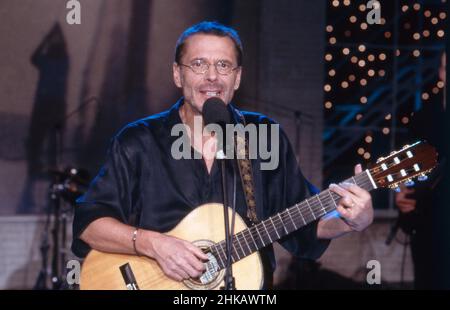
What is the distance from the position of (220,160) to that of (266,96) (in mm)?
3904

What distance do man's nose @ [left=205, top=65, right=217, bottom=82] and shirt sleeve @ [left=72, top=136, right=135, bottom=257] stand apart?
49 centimetres

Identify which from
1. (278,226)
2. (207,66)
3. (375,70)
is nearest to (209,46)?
(207,66)

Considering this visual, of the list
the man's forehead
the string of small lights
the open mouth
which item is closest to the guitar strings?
the open mouth

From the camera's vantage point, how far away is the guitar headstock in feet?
8.88

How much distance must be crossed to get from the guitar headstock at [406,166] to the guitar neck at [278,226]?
0.13 meters

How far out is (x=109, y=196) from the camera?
2908mm

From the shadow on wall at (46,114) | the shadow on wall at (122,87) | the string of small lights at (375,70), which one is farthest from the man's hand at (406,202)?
the shadow on wall at (46,114)

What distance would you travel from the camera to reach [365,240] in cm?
650

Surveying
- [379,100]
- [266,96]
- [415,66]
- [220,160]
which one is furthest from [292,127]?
[220,160]

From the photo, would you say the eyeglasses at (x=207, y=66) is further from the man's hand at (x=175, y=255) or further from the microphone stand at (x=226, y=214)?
the man's hand at (x=175, y=255)

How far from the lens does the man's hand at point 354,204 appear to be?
8.73 feet

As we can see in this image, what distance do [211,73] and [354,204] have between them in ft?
2.69

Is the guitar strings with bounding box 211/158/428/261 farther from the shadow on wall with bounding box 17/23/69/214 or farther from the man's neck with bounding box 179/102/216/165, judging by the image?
the shadow on wall with bounding box 17/23/69/214
